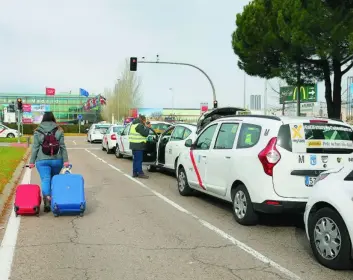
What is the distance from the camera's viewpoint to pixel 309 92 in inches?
1067

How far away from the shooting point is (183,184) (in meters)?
9.65

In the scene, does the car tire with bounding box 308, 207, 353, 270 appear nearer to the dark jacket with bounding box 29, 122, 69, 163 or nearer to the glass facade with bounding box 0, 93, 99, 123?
the dark jacket with bounding box 29, 122, 69, 163

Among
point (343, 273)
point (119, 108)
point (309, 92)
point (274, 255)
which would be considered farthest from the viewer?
point (119, 108)

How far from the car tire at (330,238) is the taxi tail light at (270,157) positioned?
1.22 metres

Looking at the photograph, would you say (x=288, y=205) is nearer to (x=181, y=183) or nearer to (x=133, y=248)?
(x=133, y=248)

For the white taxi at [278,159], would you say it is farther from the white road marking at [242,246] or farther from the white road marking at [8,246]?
the white road marking at [8,246]

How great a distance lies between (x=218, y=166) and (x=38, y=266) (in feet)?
12.2

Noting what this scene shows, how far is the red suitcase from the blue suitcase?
32 centimetres

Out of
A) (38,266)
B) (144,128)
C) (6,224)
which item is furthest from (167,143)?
(38,266)

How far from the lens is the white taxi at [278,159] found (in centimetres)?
630

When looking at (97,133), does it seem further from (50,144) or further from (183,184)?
(50,144)

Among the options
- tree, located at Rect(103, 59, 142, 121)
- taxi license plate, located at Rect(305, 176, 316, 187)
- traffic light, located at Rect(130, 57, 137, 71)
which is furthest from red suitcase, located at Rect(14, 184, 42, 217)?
tree, located at Rect(103, 59, 142, 121)

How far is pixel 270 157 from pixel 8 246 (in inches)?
148

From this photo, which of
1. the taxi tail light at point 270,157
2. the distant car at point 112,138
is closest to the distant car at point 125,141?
the distant car at point 112,138
